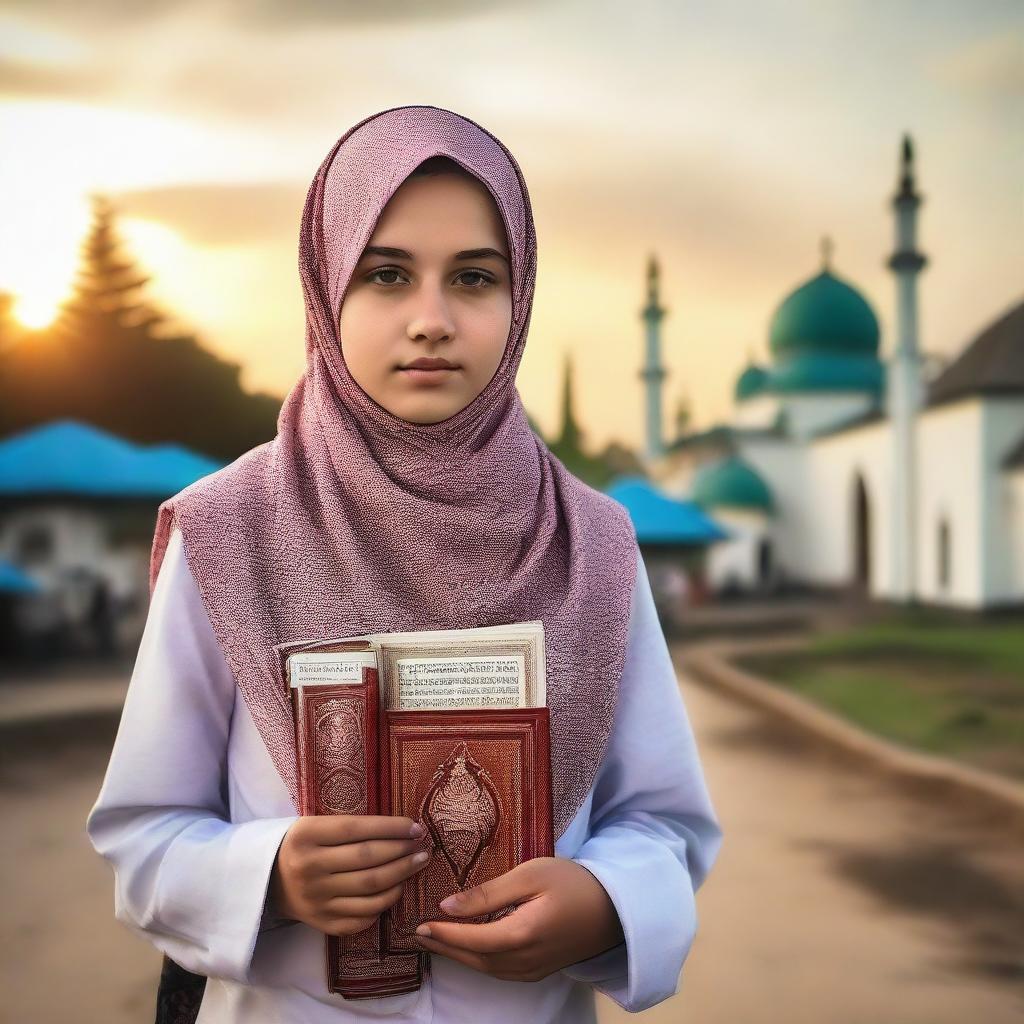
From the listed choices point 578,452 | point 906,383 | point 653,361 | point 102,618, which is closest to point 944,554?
point 906,383

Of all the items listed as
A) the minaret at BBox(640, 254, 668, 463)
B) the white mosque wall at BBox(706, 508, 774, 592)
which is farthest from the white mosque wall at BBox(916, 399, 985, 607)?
the minaret at BBox(640, 254, 668, 463)

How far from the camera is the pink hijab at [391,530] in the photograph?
89 centimetres

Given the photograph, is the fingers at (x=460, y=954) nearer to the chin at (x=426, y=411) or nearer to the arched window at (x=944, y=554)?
the chin at (x=426, y=411)

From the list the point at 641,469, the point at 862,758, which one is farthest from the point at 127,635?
the point at 641,469

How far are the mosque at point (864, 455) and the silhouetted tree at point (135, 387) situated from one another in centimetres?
785

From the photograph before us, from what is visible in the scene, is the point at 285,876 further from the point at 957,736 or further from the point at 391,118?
the point at 957,736

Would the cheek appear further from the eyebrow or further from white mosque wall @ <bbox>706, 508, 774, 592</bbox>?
white mosque wall @ <bbox>706, 508, 774, 592</bbox>

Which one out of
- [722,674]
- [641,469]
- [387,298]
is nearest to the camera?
[387,298]

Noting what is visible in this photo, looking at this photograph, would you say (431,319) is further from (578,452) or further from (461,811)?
(578,452)

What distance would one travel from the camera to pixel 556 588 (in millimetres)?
972

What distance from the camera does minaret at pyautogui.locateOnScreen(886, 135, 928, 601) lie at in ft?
44.7

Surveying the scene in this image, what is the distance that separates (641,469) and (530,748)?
20468 mm

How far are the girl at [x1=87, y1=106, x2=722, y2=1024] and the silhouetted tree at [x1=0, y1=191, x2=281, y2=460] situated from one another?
51.7ft

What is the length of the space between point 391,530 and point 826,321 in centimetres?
1922
